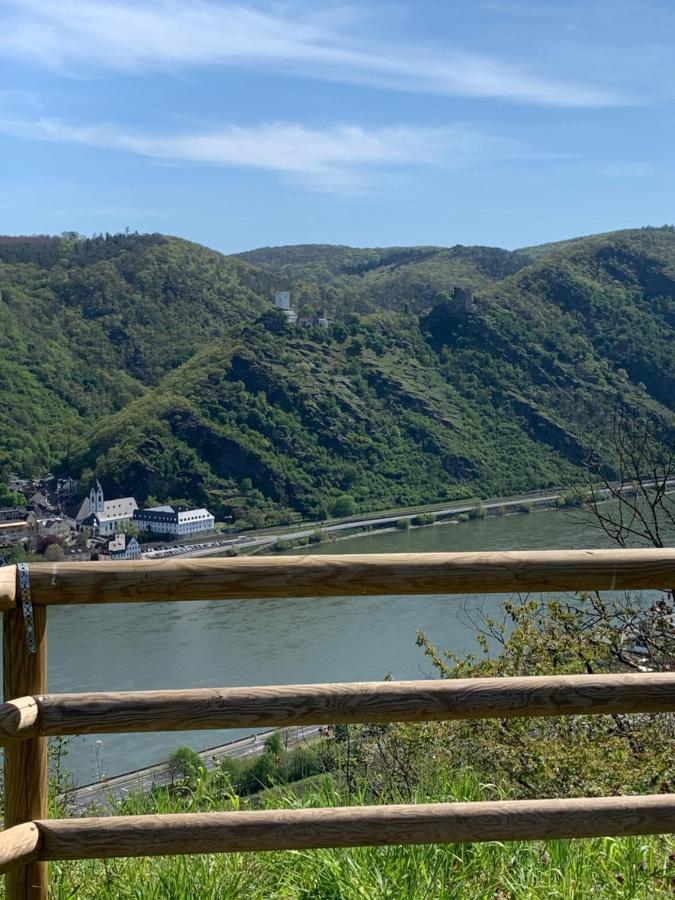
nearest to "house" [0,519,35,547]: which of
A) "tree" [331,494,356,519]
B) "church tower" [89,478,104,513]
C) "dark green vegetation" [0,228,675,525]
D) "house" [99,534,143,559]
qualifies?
"house" [99,534,143,559]

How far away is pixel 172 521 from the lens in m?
26.2

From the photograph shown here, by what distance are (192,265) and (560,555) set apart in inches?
1963

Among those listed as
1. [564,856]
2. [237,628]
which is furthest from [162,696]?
[237,628]

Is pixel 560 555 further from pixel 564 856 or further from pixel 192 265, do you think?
pixel 192 265

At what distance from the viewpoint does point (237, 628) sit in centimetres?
1562

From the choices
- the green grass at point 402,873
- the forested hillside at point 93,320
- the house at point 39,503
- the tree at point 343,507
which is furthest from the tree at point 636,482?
the forested hillside at point 93,320

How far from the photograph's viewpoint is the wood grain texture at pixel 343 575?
130 cm

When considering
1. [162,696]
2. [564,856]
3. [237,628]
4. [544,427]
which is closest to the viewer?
[162,696]

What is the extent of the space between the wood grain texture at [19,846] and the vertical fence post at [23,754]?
2cm

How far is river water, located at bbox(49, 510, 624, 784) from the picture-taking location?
10.9m

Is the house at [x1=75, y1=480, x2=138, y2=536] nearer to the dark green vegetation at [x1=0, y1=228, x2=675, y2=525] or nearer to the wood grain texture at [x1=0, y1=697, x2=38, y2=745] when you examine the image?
the dark green vegetation at [x1=0, y1=228, x2=675, y2=525]

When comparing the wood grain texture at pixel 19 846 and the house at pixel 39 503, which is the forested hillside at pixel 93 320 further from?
the wood grain texture at pixel 19 846

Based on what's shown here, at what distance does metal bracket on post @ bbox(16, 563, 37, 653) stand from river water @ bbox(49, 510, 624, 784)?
26.6ft

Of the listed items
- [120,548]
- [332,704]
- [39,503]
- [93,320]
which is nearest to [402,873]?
[332,704]
